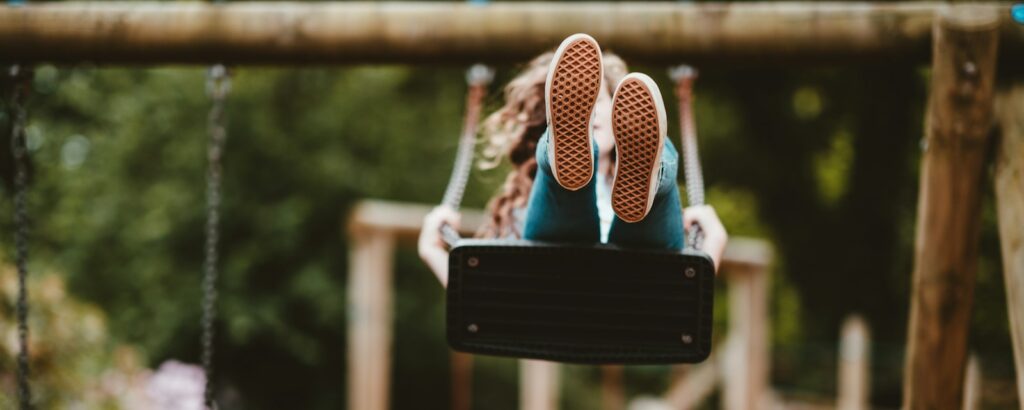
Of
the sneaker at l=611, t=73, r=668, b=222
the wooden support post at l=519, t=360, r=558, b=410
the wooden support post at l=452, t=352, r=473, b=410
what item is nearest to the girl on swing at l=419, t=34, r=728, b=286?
the sneaker at l=611, t=73, r=668, b=222

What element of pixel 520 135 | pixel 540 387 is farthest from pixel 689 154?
pixel 540 387

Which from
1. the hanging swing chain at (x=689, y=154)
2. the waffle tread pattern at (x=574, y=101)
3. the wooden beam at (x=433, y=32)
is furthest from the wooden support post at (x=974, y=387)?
the waffle tread pattern at (x=574, y=101)

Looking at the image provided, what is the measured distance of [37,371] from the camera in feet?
14.0

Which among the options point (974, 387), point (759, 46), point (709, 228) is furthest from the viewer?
point (974, 387)

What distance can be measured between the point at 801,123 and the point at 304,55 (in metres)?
9.08

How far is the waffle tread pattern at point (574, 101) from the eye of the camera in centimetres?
183

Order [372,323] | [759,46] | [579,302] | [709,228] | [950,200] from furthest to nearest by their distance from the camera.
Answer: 1. [372,323]
2. [759,46]
3. [950,200]
4. [709,228]
5. [579,302]

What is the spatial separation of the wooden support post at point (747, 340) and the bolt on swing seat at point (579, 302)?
421 centimetres

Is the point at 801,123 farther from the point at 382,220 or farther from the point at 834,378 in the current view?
the point at 382,220

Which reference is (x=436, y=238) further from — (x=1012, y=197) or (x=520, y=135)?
(x=1012, y=197)

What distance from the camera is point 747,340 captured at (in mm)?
6109

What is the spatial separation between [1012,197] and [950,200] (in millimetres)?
190

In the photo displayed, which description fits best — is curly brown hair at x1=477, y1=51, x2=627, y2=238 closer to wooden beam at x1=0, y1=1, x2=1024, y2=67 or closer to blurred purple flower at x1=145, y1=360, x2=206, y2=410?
wooden beam at x1=0, y1=1, x2=1024, y2=67

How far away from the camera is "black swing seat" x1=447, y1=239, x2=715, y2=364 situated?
2.01 meters
